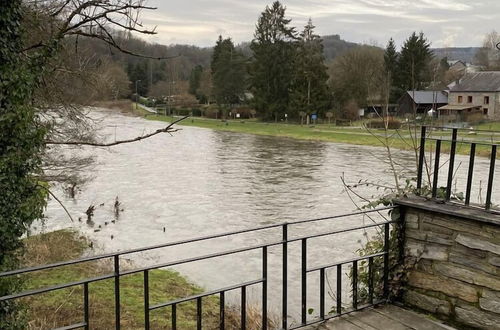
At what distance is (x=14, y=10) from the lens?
615 cm

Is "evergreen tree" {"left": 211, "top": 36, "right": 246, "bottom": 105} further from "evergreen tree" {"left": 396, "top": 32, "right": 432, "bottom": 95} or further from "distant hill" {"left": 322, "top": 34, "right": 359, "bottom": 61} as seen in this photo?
"distant hill" {"left": 322, "top": 34, "right": 359, "bottom": 61}

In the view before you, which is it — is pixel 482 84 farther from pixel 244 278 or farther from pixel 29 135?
pixel 29 135

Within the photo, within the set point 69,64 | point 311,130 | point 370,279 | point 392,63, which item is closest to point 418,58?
point 392,63

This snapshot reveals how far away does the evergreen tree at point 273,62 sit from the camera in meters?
55.8

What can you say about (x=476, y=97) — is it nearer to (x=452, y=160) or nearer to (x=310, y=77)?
(x=310, y=77)

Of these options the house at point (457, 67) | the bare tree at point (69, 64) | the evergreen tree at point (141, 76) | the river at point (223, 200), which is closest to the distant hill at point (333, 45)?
the house at point (457, 67)

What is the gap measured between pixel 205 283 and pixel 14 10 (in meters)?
6.19

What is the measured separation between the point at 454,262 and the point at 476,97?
55107 millimetres

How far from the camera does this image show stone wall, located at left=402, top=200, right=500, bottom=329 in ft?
13.7

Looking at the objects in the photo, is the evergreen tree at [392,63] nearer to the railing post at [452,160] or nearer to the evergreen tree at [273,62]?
the evergreen tree at [273,62]

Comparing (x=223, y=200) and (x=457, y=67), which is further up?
(x=457, y=67)

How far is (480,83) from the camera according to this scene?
54.2 m

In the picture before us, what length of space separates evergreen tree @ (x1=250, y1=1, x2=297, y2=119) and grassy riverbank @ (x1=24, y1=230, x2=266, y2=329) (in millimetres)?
45685

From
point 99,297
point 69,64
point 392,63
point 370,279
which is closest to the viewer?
point 370,279
